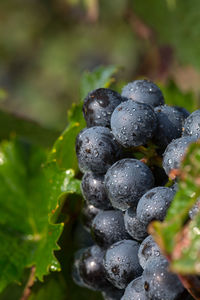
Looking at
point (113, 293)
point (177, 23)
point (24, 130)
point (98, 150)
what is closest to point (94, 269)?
point (113, 293)

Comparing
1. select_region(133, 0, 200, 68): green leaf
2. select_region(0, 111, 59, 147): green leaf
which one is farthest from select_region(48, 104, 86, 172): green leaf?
select_region(133, 0, 200, 68): green leaf

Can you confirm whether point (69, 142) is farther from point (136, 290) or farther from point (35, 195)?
point (136, 290)

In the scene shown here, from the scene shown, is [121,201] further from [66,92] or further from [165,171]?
[66,92]

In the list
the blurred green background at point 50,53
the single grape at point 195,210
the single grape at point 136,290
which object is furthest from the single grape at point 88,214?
the blurred green background at point 50,53

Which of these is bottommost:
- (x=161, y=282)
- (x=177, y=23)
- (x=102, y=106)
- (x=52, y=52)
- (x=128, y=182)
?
(x=161, y=282)

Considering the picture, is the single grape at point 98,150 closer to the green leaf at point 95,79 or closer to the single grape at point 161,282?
the single grape at point 161,282

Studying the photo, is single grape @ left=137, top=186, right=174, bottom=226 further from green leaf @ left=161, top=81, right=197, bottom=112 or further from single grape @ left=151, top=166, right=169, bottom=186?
green leaf @ left=161, top=81, right=197, bottom=112
